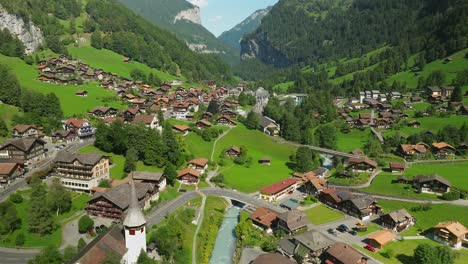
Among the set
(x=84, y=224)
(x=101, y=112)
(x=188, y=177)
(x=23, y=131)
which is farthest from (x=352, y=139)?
(x=23, y=131)

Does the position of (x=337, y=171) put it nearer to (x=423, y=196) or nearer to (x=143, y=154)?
(x=423, y=196)

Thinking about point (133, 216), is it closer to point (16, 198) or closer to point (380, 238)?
point (16, 198)

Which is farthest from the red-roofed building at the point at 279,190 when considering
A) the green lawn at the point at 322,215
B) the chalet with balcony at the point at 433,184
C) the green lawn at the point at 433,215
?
the chalet with balcony at the point at 433,184

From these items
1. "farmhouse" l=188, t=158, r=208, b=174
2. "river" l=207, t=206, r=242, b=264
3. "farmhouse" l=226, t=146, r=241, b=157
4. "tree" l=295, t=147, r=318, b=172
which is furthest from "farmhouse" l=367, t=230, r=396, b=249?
"farmhouse" l=226, t=146, r=241, b=157

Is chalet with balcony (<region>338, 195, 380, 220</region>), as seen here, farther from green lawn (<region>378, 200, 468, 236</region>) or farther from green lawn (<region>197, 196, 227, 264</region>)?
green lawn (<region>197, 196, 227, 264</region>)

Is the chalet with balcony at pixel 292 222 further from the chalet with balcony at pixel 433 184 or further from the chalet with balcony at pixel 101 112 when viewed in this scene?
the chalet with balcony at pixel 101 112
